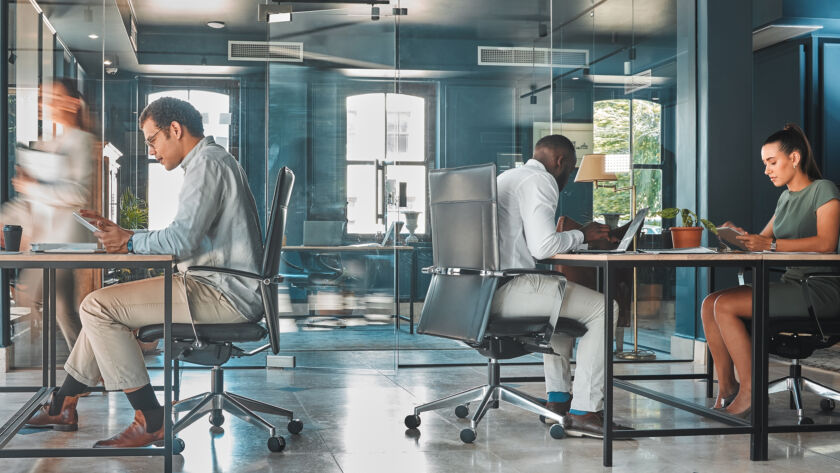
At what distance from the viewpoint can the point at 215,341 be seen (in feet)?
10.1

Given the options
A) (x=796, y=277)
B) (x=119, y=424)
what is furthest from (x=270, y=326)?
(x=796, y=277)

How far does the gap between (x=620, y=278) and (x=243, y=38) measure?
356cm

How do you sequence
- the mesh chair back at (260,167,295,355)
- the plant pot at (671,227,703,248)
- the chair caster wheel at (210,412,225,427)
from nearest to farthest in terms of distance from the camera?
Result: the mesh chair back at (260,167,295,355), the plant pot at (671,227,703,248), the chair caster wheel at (210,412,225,427)

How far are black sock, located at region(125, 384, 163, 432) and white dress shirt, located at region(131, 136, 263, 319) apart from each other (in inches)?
17.2

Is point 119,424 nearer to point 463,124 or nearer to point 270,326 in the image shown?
point 270,326

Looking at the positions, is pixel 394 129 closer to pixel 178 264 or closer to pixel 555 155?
pixel 555 155

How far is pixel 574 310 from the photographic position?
3428 millimetres

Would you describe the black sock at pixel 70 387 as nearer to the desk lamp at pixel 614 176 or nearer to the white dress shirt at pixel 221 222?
the white dress shirt at pixel 221 222

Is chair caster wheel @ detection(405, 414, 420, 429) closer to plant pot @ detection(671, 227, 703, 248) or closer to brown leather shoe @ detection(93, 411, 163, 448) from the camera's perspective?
brown leather shoe @ detection(93, 411, 163, 448)

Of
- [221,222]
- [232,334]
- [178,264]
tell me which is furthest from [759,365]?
[178,264]

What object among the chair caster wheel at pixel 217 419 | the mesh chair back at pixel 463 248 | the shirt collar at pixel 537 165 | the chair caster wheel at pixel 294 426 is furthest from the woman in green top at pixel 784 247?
the chair caster wheel at pixel 217 419

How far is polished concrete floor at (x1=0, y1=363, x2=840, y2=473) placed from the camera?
3.00 m

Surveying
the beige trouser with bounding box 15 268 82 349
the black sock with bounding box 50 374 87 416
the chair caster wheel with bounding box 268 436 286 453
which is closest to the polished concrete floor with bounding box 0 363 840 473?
the chair caster wheel with bounding box 268 436 286 453

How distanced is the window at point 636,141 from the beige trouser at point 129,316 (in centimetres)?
358
